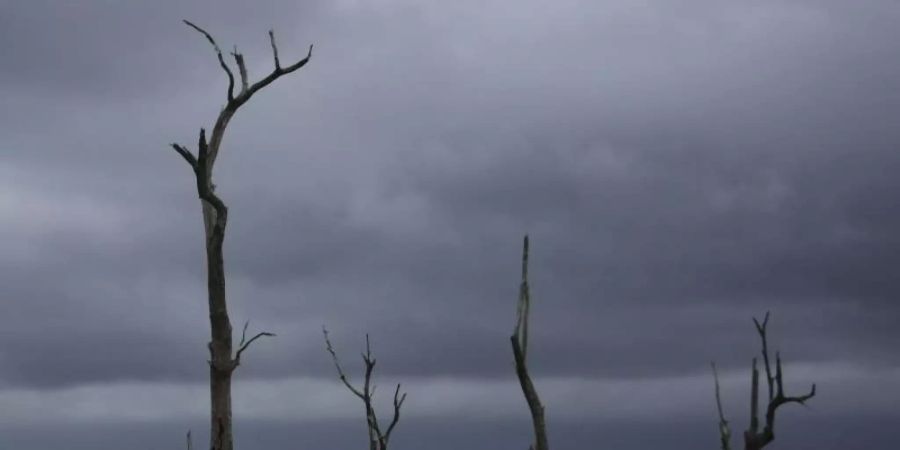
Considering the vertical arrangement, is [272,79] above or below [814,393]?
above

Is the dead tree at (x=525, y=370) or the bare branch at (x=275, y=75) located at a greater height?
the bare branch at (x=275, y=75)

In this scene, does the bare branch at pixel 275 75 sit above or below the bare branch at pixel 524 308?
above

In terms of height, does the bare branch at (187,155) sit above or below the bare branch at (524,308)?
above

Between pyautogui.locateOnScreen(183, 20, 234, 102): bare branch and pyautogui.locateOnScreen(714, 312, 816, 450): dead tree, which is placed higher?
pyautogui.locateOnScreen(183, 20, 234, 102): bare branch

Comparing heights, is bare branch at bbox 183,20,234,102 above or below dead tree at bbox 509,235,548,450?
above

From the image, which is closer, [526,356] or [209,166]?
[526,356]

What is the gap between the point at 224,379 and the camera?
22.9 m

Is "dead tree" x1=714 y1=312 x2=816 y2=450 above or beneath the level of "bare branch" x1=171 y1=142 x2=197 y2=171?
beneath

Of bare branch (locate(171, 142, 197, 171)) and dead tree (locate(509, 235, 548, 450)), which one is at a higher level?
bare branch (locate(171, 142, 197, 171))

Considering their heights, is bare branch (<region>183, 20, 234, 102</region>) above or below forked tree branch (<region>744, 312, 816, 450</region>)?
above

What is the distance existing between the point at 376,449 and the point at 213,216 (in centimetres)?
1074

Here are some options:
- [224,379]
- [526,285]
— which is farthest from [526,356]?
[224,379]

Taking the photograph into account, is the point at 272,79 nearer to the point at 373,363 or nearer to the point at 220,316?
the point at 220,316

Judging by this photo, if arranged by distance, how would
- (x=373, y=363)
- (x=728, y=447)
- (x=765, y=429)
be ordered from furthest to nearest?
(x=373, y=363) → (x=728, y=447) → (x=765, y=429)
